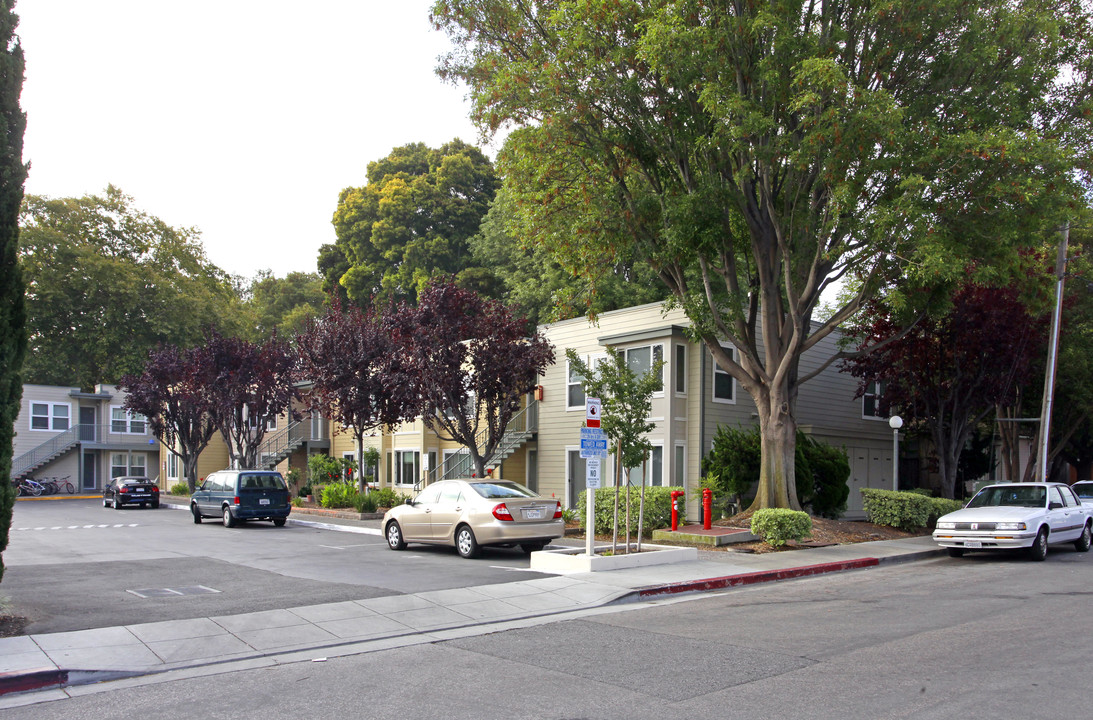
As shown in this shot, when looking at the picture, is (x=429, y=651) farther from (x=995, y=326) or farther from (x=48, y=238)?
(x=48, y=238)

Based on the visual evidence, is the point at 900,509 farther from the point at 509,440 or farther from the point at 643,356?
the point at 509,440

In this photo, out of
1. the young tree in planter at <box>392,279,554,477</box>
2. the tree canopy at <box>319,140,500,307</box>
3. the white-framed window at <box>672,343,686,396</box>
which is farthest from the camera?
the tree canopy at <box>319,140,500,307</box>

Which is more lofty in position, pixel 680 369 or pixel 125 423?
pixel 680 369

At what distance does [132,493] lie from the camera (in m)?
34.8

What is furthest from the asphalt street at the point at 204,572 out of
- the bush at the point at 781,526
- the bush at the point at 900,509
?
the bush at the point at 900,509

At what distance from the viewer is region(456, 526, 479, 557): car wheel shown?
1617 cm

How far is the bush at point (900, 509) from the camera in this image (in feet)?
71.5

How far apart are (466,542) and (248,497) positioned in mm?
10545

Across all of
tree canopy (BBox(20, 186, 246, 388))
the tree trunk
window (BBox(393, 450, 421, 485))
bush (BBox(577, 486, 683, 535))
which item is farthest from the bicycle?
the tree trunk

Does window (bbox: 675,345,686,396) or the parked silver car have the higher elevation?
window (bbox: 675,345,686,396)

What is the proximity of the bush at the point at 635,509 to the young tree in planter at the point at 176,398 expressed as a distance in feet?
72.3

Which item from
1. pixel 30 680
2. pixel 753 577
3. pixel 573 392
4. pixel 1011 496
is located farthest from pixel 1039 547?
pixel 30 680

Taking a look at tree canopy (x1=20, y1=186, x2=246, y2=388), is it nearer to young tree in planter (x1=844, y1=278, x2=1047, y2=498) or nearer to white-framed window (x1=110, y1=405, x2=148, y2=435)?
white-framed window (x1=110, y1=405, x2=148, y2=435)

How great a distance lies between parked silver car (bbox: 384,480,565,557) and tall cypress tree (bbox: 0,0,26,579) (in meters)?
8.15
